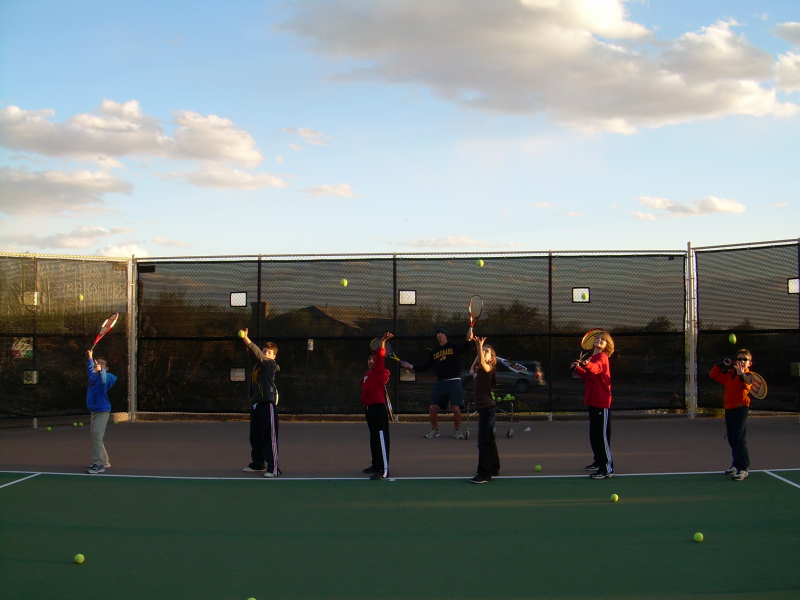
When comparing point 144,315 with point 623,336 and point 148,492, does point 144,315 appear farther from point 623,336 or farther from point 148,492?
point 623,336

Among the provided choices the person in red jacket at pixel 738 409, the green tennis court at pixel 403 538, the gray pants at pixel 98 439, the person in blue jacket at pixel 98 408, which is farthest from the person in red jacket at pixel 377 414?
the person in red jacket at pixel 738 409

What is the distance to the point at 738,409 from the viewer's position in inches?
312

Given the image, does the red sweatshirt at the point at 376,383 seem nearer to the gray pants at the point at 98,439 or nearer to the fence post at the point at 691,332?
the gray pants at the point at 98,439

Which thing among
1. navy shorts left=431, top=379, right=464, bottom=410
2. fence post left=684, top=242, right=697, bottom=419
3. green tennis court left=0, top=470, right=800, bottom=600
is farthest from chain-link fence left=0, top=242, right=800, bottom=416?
green tennis court left=0, top=470, right=800, bottom=600

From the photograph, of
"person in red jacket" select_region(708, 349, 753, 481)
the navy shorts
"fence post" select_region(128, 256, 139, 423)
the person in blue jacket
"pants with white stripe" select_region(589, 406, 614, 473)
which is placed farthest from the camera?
"fence post" select_region(128, 256, 139, 423)

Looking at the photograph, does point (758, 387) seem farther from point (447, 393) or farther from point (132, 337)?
point (132, 337)

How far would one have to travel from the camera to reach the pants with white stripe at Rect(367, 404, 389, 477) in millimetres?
8125

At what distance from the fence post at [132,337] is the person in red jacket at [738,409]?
9.55m

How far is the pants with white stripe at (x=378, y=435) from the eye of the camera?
8.12 meters

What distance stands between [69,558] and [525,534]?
3.44 meters

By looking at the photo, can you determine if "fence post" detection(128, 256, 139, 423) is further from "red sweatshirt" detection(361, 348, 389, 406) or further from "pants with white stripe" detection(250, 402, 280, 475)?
"red sweatshirt" detection(361, 348, 389, 406)

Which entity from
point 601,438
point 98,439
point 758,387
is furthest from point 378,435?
point 758,387

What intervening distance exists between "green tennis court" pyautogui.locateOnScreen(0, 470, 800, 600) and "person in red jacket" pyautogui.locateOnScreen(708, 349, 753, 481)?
0.23 m

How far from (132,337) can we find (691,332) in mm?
9572
